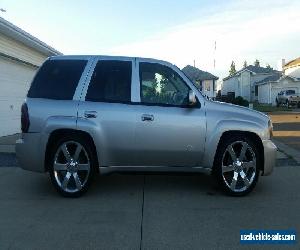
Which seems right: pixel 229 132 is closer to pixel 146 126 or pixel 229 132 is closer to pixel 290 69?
pixel 146 126

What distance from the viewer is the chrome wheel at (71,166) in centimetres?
642

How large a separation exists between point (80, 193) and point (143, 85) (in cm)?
179

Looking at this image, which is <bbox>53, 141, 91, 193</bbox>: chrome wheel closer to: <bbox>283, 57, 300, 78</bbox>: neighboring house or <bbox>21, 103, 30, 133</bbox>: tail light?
<bbox>21, 103, 30, 133</bbox>: tail light

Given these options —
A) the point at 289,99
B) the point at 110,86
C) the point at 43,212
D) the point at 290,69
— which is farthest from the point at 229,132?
the point at 290,69

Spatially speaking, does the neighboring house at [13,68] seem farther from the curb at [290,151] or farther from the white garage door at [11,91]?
the curb at [290,151]

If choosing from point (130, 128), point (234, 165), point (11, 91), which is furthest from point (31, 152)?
point (11, 91)

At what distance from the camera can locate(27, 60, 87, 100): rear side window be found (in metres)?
6.50

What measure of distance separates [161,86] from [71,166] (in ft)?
5.66

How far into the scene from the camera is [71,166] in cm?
643

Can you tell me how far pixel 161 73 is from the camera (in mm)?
6633

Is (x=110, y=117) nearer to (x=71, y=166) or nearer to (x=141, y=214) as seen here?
(x=71, y=166)

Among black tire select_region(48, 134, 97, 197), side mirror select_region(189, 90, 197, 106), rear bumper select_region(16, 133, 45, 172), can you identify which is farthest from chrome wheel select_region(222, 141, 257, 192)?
rear bumper select_region(16, 133, 45, 172)

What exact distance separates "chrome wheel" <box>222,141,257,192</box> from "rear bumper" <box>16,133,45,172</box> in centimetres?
263

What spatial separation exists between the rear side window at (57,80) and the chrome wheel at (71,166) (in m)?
0.73
